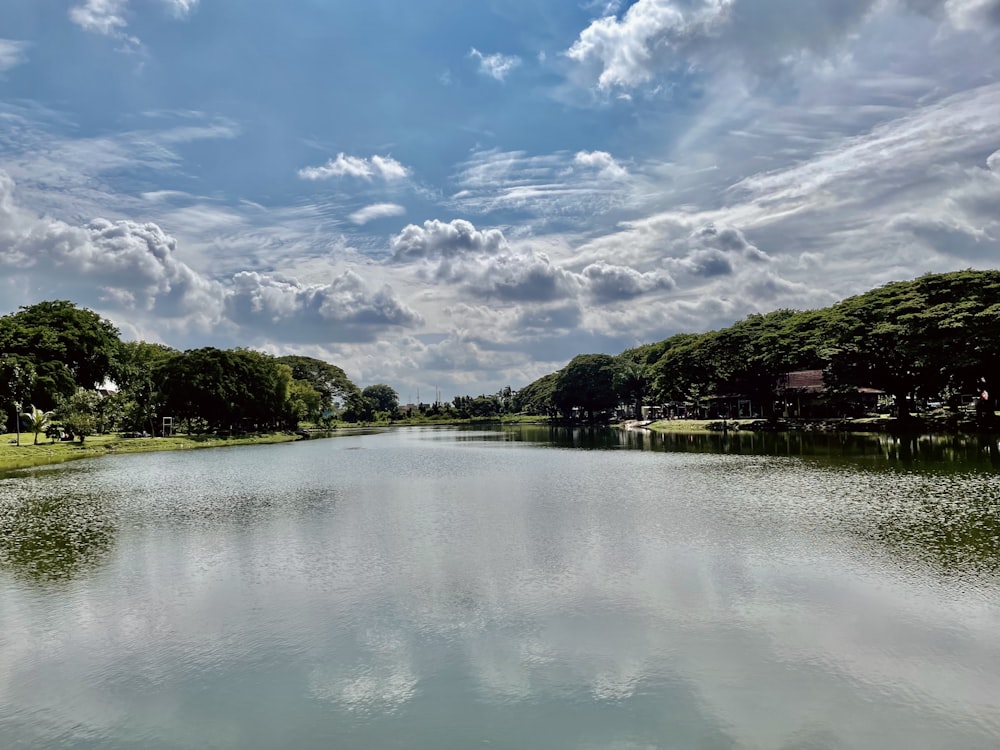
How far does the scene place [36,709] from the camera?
27.3ft

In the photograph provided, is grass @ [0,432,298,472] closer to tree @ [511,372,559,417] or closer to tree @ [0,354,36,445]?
tree @ [0,354,36,445]

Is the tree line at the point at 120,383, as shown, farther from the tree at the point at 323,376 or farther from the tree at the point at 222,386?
the tree at the point at 323,376

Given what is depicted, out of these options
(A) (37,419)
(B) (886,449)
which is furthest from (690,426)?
(A) (37,419)

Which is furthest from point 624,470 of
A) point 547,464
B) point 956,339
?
point 956,339

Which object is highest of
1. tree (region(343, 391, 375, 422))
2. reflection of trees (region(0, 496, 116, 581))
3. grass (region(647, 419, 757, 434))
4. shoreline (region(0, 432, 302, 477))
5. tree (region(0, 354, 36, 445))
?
tree (region(0, 354, 36, 445))

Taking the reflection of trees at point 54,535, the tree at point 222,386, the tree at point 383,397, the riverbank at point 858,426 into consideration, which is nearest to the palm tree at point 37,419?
the tree at point 222,386

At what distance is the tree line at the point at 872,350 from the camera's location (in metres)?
49.0

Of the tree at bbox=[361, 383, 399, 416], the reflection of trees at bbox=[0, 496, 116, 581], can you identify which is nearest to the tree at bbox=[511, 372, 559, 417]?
the tree at bbox=[361, 383, 399, 416]

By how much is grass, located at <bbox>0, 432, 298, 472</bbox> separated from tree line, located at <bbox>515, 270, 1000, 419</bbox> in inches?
2263

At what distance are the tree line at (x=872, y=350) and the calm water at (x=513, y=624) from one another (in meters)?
32.2

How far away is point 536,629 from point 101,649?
715 cm

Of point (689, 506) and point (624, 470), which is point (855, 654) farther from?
point (624, 470)

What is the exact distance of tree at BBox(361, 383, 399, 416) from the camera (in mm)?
170875

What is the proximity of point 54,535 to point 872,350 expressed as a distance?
2502 inches
